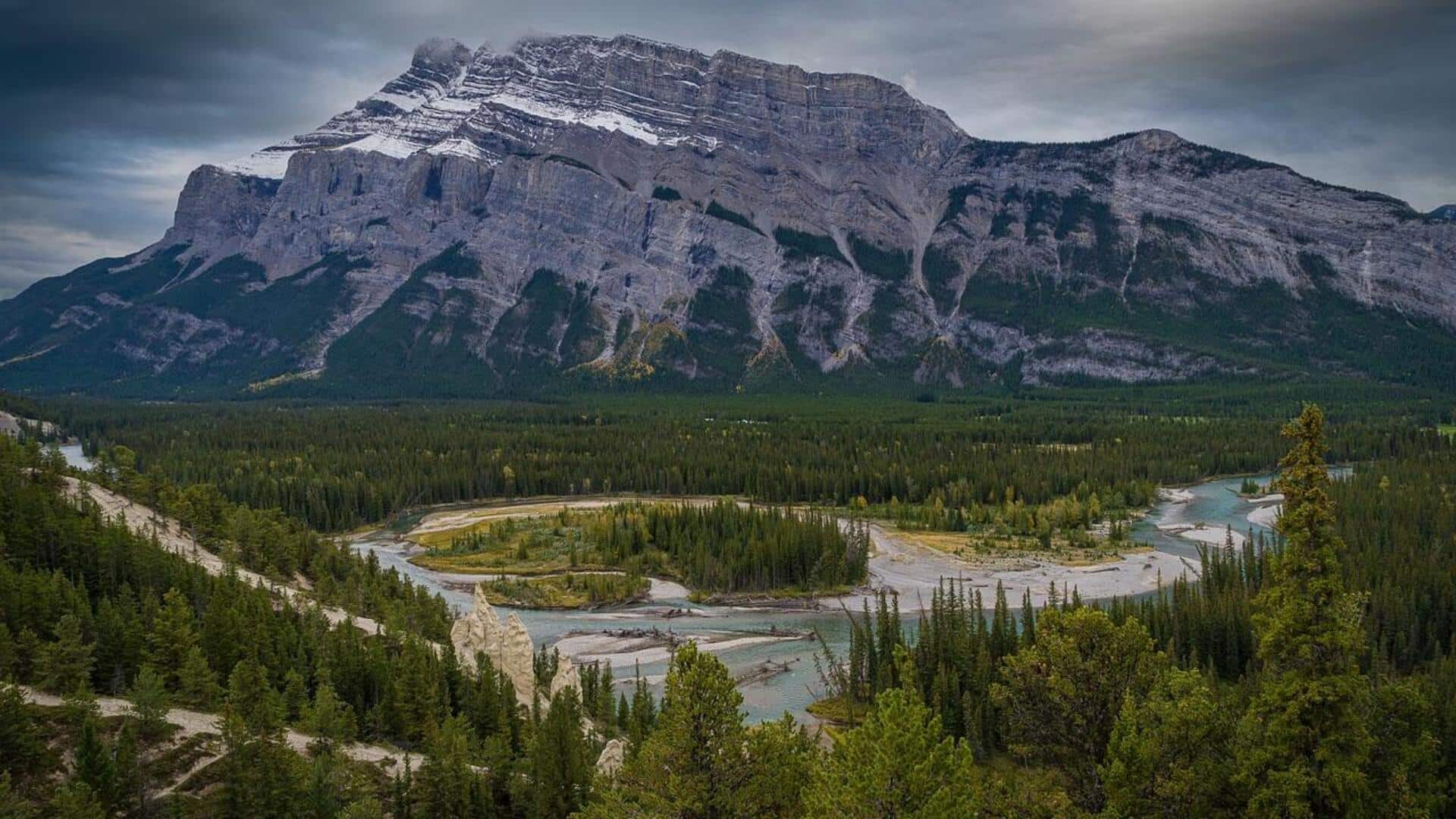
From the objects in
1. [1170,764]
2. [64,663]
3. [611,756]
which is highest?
[64,663]

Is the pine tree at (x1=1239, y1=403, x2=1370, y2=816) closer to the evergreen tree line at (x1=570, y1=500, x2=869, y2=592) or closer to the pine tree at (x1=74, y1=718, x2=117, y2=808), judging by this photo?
the pine tree at (x1=74, y1=718, x2=117, y2=808)

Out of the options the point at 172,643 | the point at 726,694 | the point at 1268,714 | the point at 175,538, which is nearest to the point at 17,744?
the point at 172,643

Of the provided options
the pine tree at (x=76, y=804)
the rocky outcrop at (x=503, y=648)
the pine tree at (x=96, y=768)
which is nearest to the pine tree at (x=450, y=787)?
the pine tree at (x=96, y=768)

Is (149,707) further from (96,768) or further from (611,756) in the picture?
(611,756)

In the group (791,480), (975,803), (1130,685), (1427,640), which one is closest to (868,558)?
(791,480)

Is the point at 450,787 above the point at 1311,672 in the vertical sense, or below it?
below

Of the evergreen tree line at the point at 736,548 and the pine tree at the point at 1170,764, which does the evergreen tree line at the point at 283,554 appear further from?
the pine tree at the point at 1170,764
